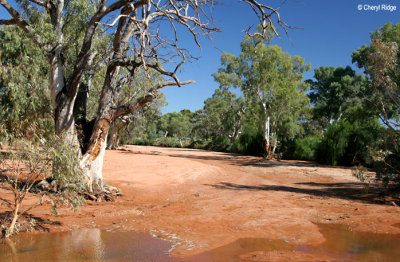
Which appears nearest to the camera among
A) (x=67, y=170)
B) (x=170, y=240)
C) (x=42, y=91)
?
(x=170, y=240)

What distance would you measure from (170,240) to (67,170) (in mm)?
2284

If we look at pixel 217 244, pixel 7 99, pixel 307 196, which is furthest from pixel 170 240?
pixel 7 99

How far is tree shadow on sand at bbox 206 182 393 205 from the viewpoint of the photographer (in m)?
9.42

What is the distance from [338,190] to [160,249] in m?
8.29

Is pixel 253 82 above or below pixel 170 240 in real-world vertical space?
above

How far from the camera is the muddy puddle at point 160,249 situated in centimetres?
444

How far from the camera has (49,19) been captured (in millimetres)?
9297

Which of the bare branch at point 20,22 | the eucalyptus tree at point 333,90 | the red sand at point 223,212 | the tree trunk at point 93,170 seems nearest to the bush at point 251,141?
the eucalyptus tree at point 333,90

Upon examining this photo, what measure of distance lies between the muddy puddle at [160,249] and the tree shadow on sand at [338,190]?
158 inches

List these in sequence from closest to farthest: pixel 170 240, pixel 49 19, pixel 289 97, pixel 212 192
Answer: pixel 170 240 < pixel 49 19 < pixel 212 192 < pixel 289 97

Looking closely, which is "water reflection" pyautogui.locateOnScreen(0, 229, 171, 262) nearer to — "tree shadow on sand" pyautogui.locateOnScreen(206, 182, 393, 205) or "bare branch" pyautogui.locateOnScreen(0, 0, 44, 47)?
"bare branch" pyautogui.locateOnScreen(0, 0, 44, 47)

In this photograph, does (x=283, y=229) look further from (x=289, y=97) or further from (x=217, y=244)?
(x=289, y=97)

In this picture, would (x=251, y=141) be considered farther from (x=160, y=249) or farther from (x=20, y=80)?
(x=160, y=249)

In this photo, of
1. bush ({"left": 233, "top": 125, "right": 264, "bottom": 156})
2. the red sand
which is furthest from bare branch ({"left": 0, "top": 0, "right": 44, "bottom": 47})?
bush ({"left": 233, "top": 125, "right": 264, "bottom": 156})
